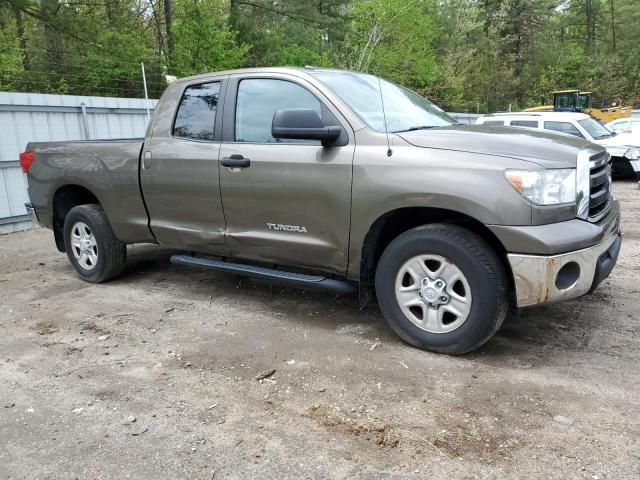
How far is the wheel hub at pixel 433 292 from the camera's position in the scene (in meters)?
3.49

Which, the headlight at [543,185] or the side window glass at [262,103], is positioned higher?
the side window glass at [262,103]

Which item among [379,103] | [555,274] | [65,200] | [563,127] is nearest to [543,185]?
[555,274]

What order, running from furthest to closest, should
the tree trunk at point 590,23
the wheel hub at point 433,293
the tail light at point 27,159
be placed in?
1. the tree trunk at point 590,23
2. the tail light at point 27,159
3. the wheel hub at point 433,293

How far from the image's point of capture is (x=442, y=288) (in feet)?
11.4

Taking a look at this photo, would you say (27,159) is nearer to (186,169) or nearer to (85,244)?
(85,244)

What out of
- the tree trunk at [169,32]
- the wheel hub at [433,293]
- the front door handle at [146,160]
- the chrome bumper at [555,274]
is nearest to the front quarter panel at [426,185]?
the chrome bumper at [555,274]

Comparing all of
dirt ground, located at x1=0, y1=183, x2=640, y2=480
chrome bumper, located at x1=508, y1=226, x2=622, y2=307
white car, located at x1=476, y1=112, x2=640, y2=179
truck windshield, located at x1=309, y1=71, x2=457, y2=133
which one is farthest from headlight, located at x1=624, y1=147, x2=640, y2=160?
chrome bumper, located at x1=508, y1=226, x2=622, y2=307

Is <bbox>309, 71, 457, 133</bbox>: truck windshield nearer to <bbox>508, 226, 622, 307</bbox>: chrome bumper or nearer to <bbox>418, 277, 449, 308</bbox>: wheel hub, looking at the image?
<bbox>418, 277, 449, 308</bbox>: wheel hub

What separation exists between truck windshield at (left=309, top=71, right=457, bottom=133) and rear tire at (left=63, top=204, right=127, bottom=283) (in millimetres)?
2651

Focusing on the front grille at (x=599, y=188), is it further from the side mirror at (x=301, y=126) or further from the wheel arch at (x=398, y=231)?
the side mirror at (x=301, y=126)

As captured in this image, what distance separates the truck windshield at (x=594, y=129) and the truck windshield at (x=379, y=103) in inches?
344

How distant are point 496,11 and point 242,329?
46150 mm

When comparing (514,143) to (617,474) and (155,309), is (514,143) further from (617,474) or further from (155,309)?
(155,309)

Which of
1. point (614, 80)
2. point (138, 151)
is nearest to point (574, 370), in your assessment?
point (138, 151)
